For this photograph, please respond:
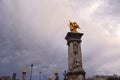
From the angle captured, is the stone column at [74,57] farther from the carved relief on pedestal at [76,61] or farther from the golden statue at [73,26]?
the golden statue at [73,26]

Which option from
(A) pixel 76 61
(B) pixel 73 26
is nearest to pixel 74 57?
(A) pixel 76 61

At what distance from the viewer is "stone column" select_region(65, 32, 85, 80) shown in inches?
1154

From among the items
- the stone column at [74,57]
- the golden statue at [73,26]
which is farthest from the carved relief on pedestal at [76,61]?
the golden statue at [73,26]

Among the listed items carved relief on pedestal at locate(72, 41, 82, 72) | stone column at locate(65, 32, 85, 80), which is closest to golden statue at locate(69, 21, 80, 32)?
stone column at locate(65, 32, 85, 80)

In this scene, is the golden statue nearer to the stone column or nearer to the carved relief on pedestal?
the stone column

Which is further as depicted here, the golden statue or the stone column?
the golden statue

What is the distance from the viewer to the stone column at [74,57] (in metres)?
29.3

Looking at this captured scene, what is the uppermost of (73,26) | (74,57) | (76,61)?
(73,26)

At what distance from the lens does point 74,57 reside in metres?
31.0

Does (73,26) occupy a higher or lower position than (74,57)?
higher

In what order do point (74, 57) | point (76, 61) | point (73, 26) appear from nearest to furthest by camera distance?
point (76, 61), point (74, 57), point (73, 26)

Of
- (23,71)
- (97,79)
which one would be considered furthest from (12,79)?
(97,79)

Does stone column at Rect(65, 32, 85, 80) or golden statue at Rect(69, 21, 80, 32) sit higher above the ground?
golden statue at Rect(69, 21, 80, 32)

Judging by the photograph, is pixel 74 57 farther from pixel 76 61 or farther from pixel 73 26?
pixel 73 26
